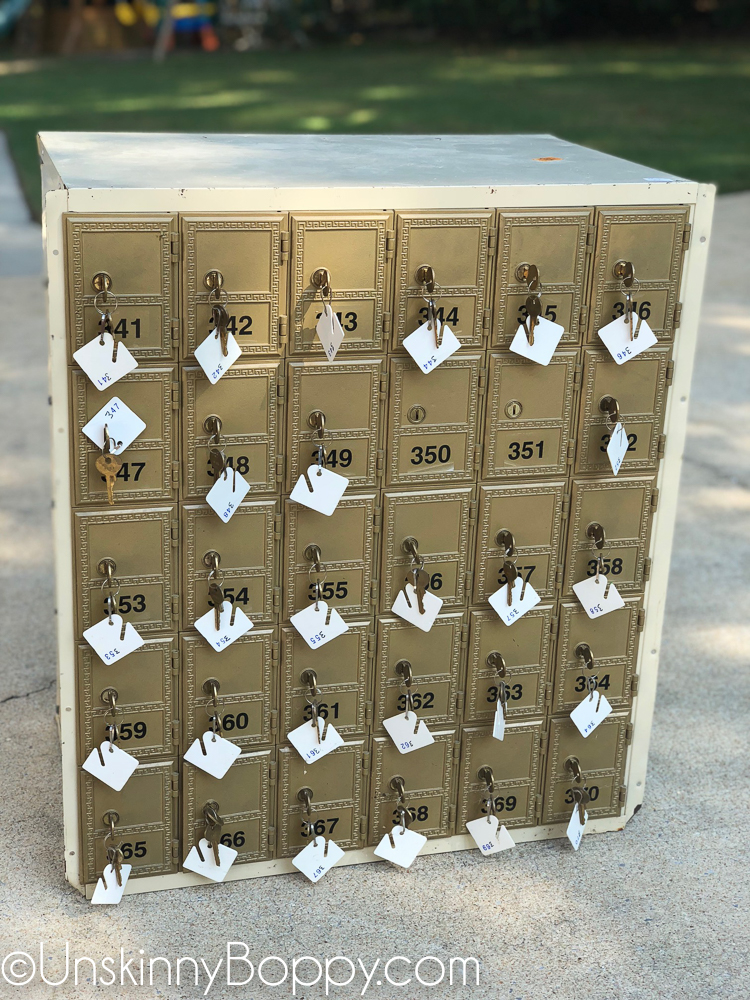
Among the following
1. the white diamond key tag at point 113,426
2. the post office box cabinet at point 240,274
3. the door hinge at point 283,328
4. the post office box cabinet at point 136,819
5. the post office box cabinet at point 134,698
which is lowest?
the post office box cabinet at point 136,819

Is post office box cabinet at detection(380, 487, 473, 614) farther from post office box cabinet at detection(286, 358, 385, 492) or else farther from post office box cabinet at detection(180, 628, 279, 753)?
post office box cabinet at detection(180, 628, 279, 753)

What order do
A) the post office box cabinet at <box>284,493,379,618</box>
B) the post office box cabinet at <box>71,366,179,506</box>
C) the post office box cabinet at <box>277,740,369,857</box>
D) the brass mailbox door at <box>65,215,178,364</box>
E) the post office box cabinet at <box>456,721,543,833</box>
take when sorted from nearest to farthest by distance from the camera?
1. the brass mailbox door at <box>65,215,178,364</box>
2. the post office box cabinet at <box>71,366,179,506</box>
3. the post office box cabinet at <box>284,493,379,618</box>
4. the post office box cabinet at <box>277,740,369,857</box>
5. the post office box cabinet at <box>456,721,543,833</box>

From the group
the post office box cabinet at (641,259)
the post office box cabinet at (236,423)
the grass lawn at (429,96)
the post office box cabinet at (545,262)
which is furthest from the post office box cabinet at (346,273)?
the grass lawn at (429,96)

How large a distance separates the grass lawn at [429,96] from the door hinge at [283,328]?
28.5ft

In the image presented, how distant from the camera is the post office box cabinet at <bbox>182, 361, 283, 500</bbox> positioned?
2.40 metres

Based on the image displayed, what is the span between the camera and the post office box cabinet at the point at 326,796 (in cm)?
277

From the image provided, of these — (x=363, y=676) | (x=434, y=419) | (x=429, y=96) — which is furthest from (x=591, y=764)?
(x=429, y=96)

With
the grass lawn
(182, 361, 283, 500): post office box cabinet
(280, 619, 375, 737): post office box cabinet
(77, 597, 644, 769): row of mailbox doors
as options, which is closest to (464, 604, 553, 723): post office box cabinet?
(77, 597, 644, 769): row of mailbox doors

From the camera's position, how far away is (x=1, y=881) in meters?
2.79

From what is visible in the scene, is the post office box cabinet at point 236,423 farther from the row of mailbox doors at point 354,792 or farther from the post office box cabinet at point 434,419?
the row of mailbox doors at point 354,792

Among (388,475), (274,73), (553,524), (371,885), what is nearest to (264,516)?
(388,475)

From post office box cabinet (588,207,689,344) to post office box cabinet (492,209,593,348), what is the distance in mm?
38

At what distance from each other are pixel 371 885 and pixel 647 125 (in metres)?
11.9

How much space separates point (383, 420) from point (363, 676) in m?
0.61
